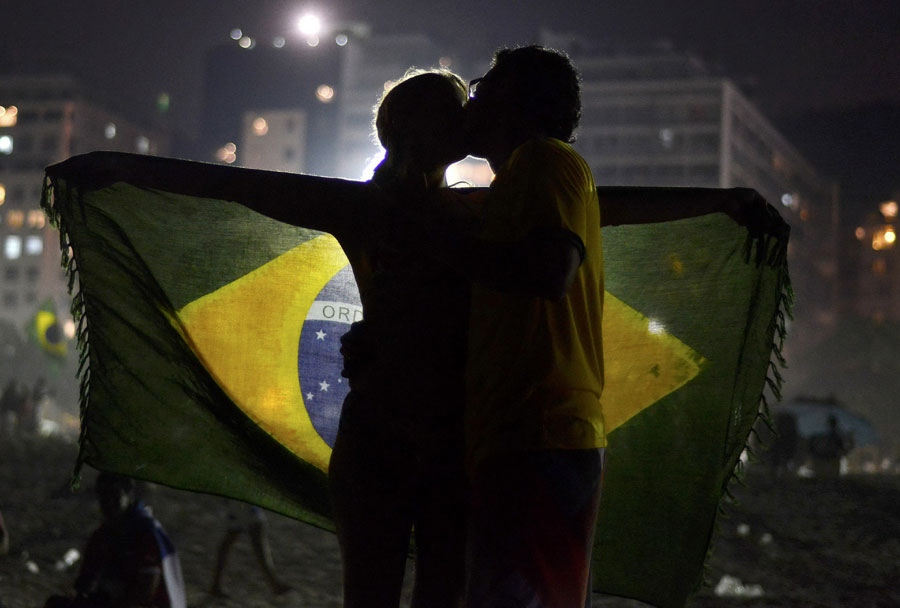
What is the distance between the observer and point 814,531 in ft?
43.9

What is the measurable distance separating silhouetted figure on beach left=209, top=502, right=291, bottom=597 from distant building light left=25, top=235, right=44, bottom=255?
91.9 meters

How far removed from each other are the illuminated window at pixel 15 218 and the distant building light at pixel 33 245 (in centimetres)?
219

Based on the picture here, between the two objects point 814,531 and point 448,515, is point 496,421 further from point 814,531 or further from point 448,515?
point 814,531

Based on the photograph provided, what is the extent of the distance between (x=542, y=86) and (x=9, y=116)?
359 feet

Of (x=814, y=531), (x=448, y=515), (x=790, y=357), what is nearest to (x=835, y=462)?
(x=814, y=531)

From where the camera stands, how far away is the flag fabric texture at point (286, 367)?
12.1 feet

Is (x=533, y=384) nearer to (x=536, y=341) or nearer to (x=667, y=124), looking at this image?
(x=536, y=341)

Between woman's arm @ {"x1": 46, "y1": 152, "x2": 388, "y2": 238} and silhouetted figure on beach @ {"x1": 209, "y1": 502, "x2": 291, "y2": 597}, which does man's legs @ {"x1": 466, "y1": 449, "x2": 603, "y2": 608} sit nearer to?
woman's arm @ {"x1": 46, "y1": 152, "x2": 388, "y2": 238}

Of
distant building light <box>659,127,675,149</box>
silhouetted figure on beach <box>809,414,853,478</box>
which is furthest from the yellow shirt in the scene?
distant building light <box>659,127,675,149</box>

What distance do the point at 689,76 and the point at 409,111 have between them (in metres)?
87.6

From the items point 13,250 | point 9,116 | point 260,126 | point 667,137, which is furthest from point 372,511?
point 9,116

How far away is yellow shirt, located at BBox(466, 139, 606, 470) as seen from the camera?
2.16 meters

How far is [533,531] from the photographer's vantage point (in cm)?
213

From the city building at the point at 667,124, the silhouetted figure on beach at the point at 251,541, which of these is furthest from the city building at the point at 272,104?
the silhouetted figure on beach at the point at 251,541
